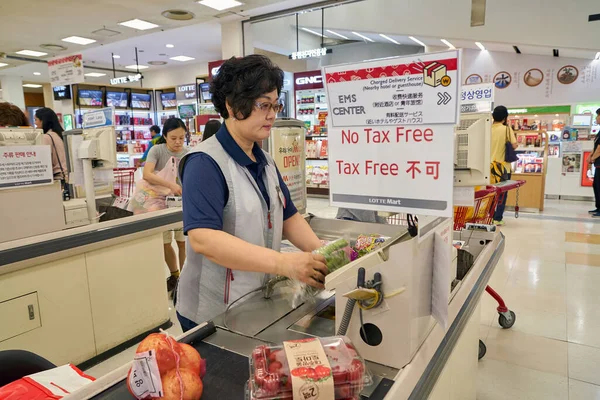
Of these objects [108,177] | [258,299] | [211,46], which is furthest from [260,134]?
[211,46]

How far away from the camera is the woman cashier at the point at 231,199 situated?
131cm

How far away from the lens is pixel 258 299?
1494 millimetres

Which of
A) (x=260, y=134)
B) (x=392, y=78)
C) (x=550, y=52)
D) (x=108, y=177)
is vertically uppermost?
(x=550, y=52)

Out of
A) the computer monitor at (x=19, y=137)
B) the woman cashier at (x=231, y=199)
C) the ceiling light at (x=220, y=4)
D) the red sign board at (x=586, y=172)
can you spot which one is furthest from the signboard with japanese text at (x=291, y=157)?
the red sign board at (x=586, y=172)

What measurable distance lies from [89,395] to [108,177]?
3.02 metres

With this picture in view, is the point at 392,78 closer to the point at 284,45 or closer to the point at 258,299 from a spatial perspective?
the point at 258,299

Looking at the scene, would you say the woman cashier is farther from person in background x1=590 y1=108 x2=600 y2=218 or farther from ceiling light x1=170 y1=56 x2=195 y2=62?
ceiling light x1=170 y1=56 x2=195 y2=62

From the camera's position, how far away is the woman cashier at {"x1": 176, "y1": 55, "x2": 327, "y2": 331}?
1.31 metres

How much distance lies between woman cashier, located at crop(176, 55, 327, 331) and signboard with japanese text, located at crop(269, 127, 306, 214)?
1.00 meters

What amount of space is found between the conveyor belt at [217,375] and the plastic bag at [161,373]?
72 millimetres

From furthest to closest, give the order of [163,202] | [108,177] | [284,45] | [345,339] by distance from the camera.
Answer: [284,45] → [163,202] → [108,177] → [345,339]

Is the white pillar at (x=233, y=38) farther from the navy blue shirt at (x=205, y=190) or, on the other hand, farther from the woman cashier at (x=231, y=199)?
the navy blue shirt at (x=205, y=190)

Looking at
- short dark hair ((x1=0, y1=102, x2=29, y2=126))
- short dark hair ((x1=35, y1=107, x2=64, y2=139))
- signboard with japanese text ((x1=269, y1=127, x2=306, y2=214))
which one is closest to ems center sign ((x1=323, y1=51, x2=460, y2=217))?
signboard with japanese text ((x1=269, y1=127, x2=306, y2=214))

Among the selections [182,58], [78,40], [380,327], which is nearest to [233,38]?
[78,40]
